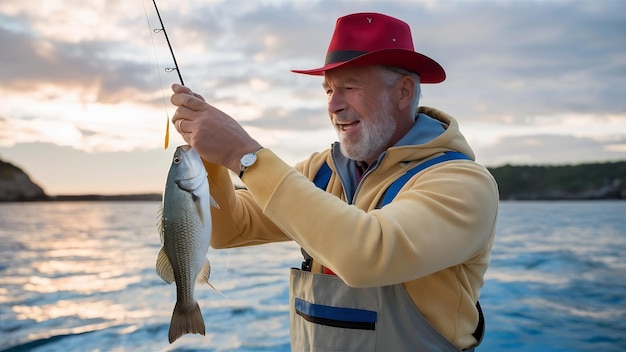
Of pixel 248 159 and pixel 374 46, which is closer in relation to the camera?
pixel 248 159

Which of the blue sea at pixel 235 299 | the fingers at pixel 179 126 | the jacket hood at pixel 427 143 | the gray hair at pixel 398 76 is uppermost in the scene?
the gray hair at pixel 398 76

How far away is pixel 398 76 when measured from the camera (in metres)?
2.97

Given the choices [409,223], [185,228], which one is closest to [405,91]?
[409,223]

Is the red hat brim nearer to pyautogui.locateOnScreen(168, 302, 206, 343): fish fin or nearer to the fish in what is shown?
the fish

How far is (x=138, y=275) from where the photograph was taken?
432 inches

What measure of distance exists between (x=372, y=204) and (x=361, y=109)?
19.1 inches

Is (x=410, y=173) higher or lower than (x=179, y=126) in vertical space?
lower

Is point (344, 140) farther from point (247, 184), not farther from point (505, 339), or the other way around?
point (505, 339)

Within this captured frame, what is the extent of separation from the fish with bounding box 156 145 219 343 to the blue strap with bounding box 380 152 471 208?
757mm

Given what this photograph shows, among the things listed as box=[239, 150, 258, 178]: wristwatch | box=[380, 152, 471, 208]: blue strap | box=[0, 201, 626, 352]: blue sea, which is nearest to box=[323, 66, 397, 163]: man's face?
box=[380, 152, 471, 208]: blue strap

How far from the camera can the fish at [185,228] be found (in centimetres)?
235

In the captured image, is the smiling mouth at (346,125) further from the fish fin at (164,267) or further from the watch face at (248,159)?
the fish fin at (164,267)

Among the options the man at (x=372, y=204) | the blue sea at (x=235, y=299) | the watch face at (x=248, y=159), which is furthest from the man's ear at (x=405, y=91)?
the blue sea at (x=235, y=299)

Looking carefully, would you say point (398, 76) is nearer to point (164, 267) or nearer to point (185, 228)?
point (185, 228)
